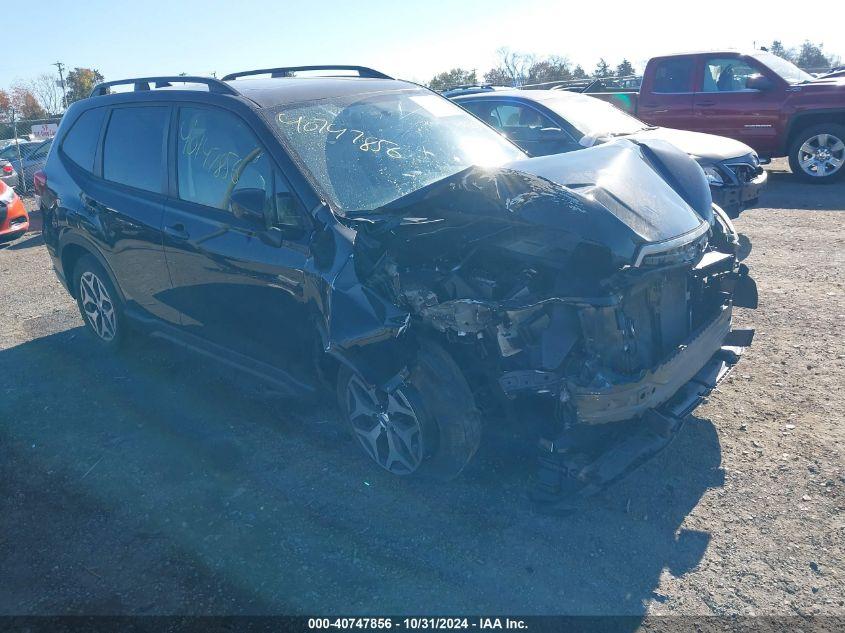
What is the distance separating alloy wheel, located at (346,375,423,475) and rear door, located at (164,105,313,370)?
17.1 inches

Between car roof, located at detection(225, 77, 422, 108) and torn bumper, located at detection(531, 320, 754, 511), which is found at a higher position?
car roof, located at detection(225, 77, 422, 108)

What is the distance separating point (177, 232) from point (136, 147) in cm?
88

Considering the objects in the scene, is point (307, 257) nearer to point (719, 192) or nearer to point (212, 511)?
point (212, 511)

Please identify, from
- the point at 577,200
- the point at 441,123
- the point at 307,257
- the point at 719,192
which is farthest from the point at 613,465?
the point at 719,192

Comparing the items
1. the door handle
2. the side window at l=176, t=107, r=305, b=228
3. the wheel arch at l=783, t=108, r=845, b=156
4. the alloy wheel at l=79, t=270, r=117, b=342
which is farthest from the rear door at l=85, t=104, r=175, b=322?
the wheel arch at l=783, t=108, r=845, b=156

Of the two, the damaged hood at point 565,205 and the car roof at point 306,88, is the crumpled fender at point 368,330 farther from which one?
the car roof at point 306,88

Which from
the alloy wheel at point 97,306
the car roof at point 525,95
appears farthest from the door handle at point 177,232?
the car roof at point 525,95

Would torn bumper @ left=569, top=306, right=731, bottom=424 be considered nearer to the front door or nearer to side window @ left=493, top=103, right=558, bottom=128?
the front door

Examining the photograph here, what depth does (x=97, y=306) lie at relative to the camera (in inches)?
227

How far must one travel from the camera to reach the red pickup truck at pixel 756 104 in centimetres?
1124

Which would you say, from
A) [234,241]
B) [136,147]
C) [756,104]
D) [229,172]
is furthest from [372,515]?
[756,104]

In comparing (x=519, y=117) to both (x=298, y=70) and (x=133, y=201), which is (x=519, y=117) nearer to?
(x=298, y=70)

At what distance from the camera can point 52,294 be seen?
25.6 feet

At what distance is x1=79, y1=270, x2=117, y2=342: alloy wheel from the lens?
5.61 m
